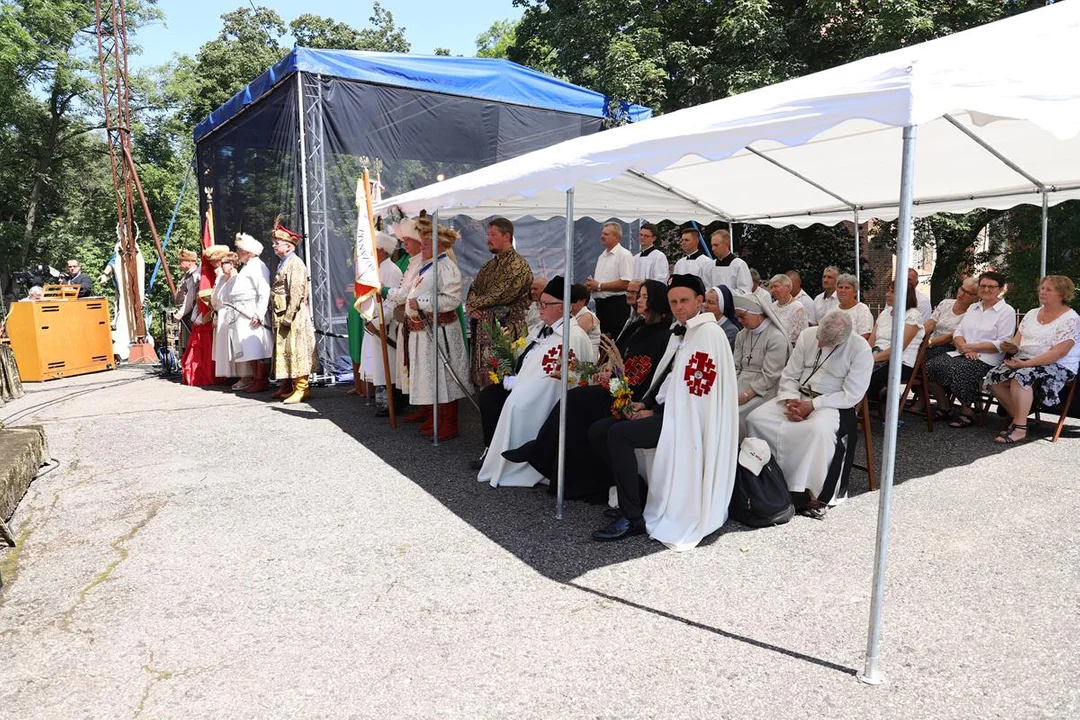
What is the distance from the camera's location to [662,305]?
15.8 ft

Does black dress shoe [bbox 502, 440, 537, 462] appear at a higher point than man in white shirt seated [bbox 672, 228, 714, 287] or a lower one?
lower

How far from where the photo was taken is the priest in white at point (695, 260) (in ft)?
26.6

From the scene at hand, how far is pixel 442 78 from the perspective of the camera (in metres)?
10.2

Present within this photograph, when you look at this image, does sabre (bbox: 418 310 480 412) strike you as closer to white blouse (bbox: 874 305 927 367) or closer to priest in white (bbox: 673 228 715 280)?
priest in white (bbox: 673 228 715 280)

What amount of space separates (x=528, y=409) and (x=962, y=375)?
4081 millimetres

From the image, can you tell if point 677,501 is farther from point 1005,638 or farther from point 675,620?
point 1005,638

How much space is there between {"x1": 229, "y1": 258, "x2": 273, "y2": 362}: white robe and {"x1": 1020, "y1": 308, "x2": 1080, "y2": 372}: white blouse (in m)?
7.70

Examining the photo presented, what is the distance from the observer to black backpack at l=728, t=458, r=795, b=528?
421 centimetres

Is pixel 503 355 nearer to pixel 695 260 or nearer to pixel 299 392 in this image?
pixel 695 260

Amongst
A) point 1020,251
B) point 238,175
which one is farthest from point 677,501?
point 1020,251

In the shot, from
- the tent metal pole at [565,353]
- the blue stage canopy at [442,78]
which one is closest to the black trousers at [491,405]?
the tent metal pole at [565,353]

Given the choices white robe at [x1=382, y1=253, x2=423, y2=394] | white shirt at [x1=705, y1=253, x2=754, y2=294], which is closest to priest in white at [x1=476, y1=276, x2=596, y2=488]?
white robe at [x1=382, y1=253, x2=423, y2=394]

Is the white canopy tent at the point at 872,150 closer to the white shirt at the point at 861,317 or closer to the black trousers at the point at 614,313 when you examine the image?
the black trousers at the point at 614,313

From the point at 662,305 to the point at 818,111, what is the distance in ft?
6.55
